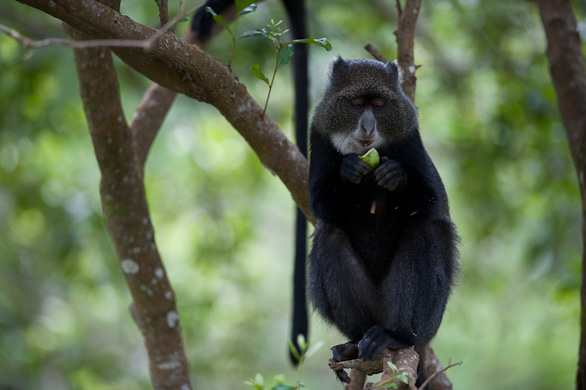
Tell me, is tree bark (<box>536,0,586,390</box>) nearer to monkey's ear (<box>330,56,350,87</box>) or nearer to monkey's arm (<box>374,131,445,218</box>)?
monkey's arm (<box>374,131,445,218</box>)

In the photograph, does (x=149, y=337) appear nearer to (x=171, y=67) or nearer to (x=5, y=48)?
(x=171, y=67)

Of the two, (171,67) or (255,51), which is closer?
(171,67)

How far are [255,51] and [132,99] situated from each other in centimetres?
286

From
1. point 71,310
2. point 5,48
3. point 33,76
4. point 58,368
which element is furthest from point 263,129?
point 71,310

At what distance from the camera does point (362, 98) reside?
3.56 meters

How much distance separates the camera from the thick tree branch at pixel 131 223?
400 cm

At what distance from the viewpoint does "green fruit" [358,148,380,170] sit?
3330 mm

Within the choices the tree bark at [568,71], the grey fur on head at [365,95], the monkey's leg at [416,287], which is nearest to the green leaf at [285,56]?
the grey fur on head at [365,95]

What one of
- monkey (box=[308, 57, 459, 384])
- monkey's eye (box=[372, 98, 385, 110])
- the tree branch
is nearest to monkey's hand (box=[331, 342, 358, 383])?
monkey (box=[308, 57, 459, 384])

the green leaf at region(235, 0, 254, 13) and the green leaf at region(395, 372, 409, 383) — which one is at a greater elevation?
the green leaf at region(235, 0, 254, 13)

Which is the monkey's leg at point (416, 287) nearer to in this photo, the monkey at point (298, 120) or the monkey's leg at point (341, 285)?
the monkey's leg at point (341, 285)

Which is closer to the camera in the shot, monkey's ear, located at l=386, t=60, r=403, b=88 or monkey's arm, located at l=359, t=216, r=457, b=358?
monkey's arm, located at l=359, t=216, r=457, b=358

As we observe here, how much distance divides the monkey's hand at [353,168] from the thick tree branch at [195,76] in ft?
2.35

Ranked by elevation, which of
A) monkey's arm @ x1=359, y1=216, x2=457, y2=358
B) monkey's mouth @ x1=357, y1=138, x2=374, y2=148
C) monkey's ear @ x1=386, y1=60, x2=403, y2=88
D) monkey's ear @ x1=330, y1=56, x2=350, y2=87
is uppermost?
monkey's ear @ x1=330, y1=56, x2=350, y2=87
